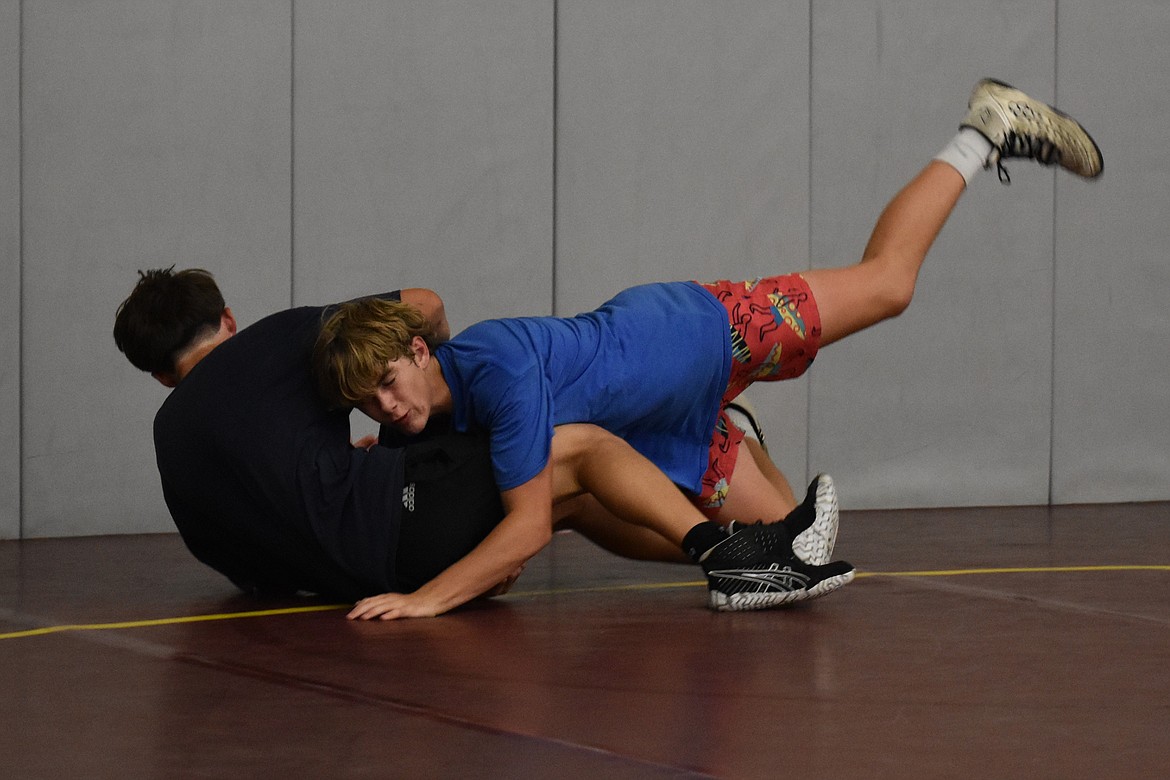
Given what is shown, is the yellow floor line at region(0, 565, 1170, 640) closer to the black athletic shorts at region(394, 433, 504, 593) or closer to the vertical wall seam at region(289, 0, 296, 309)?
the black athletic shorts at region(394, 433, 504, 593)

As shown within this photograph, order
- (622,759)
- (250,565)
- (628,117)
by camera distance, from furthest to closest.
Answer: (628,117) < (250,565) < (622,759)

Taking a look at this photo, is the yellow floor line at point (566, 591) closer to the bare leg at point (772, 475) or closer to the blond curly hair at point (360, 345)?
the bare leg at point (772, 475)

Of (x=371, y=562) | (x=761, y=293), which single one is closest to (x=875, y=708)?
(x=371, y=562)

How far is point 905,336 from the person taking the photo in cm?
523

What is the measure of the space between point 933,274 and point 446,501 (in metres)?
2.77

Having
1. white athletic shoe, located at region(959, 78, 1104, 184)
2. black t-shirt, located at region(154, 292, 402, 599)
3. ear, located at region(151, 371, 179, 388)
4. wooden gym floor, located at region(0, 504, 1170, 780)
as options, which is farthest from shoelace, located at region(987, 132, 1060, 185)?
ear, located at region(151, 371, 179, 388)

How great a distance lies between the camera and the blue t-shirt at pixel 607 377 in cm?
288

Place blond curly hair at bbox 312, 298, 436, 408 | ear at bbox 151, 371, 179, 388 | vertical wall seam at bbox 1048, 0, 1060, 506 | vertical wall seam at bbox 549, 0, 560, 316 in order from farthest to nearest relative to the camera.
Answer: vertical wall seam at bbox 1048, 0, 1060, 506 → vertical wall seam at bbox 549, 0, 560, 316 → ear at bbox 151, 371, 179, 388 → blond curly hair at bbox 312, 298, 436, 408

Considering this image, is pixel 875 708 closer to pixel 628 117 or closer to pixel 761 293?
pixel 761 293

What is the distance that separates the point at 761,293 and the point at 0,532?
7.41 feet

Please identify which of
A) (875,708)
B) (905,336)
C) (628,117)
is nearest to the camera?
(875,708)

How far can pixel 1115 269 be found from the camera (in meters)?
5.48

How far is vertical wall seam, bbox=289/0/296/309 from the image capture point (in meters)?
4.55

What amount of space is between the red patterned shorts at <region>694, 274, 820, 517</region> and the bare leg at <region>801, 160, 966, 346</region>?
50 millimetres
